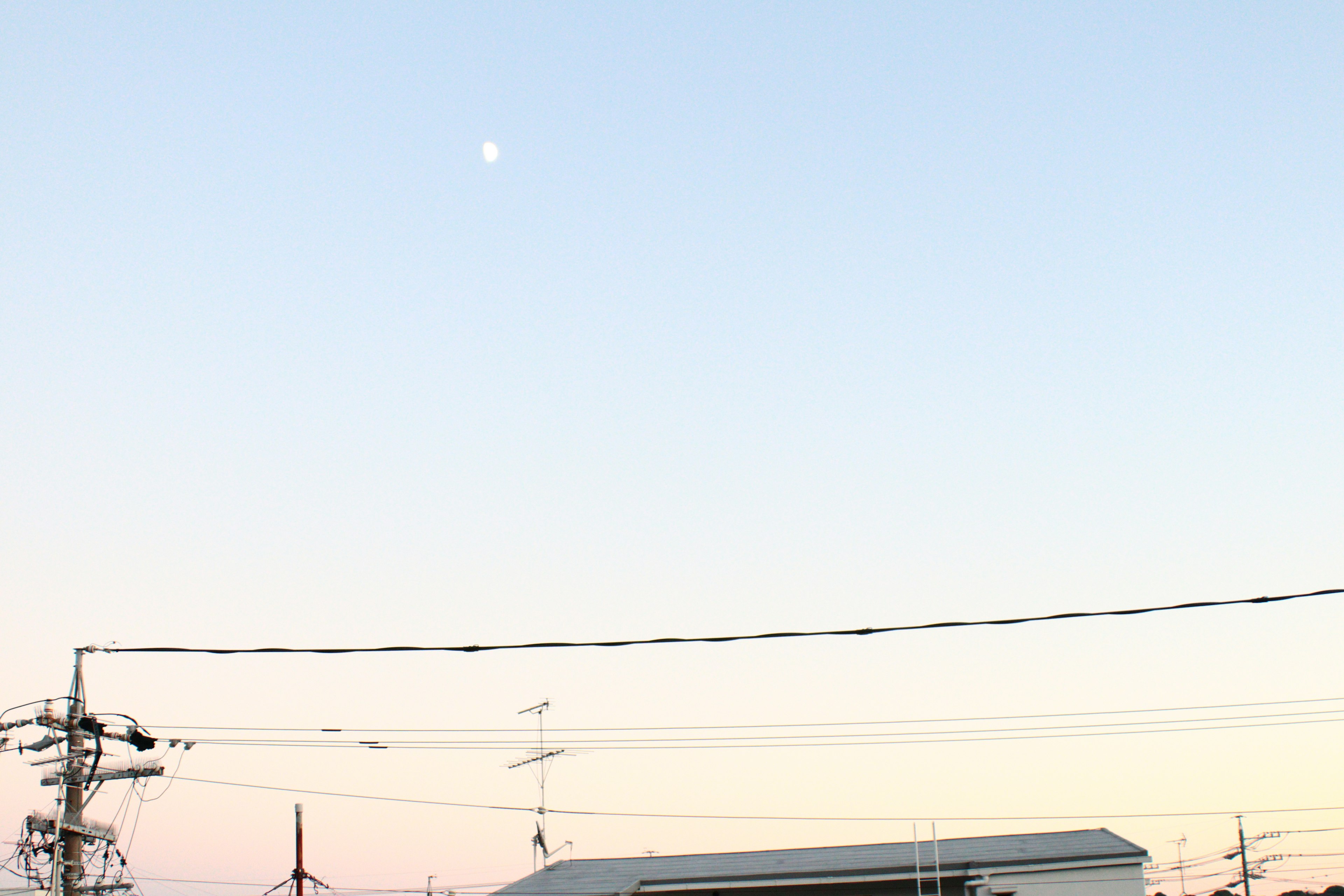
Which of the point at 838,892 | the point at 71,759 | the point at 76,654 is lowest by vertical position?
the point at 838,892

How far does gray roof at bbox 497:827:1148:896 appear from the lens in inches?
1110

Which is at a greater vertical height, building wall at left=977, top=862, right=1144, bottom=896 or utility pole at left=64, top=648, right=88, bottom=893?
utility pole at left=64, top=648, right=88, bottom=893

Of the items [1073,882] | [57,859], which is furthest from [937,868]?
[57,859]

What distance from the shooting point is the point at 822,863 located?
30203 millimetres

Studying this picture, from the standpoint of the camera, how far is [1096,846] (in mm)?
28656

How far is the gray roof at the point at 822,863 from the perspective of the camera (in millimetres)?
28203

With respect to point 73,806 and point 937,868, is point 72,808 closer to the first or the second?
point 73,806

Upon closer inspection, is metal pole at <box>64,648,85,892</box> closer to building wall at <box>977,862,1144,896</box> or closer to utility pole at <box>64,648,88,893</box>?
utility pole at <box>64,648,88,893</box>

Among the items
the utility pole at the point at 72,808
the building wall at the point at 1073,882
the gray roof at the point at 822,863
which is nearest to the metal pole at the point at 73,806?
the utility pole at the point at 72,808

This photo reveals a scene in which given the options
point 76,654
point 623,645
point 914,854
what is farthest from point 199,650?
point 914,854

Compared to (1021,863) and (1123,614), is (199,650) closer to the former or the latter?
(1123,614)

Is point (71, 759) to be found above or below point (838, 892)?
above

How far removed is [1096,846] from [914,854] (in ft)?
16.0

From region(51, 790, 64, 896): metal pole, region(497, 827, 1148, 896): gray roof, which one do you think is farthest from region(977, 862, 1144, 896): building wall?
region(51, 790, 64, 896): metal pole
